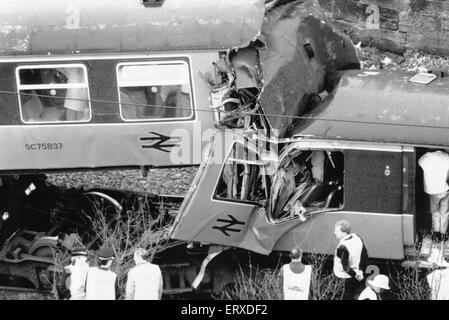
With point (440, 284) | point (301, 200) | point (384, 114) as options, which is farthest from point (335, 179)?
point (440, 284)

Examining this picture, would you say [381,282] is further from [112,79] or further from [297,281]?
[112,79]

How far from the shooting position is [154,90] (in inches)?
620

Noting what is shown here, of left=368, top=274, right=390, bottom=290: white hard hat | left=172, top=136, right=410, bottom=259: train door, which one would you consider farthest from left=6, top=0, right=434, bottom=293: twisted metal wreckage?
left=368, top=274, right=390, bottom=290: white hard hat

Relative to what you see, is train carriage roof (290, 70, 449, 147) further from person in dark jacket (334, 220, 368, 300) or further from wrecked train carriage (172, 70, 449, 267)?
person in dark jacket (334, 220, 368, 300)

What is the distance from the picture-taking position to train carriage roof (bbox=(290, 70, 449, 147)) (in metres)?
14.4

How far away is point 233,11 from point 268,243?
3.35 metres

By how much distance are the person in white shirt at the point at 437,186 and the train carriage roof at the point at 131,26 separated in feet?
9.95

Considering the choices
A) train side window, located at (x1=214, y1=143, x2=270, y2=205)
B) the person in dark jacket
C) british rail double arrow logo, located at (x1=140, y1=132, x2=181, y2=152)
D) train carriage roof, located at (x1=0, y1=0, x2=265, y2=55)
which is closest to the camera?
the person in dark jacket

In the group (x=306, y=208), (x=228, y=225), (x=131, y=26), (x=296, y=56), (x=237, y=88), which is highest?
(x=131, y=26)

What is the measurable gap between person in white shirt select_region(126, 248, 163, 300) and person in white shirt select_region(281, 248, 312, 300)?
1.62 meters

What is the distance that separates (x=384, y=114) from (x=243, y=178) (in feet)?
6.81

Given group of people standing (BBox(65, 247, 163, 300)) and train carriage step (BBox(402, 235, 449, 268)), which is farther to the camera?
train carriage step (BBox(402, 235, 449, 268))

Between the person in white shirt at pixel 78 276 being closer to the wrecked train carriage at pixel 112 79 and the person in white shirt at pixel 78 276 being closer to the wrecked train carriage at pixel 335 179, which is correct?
the wrecked train carriage at pixel 335 179

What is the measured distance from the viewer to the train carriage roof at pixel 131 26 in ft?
51.2
